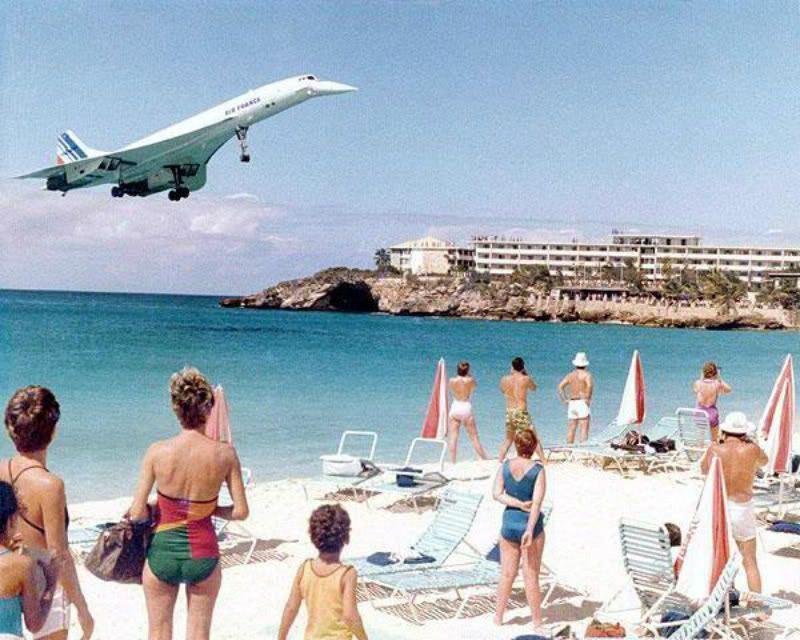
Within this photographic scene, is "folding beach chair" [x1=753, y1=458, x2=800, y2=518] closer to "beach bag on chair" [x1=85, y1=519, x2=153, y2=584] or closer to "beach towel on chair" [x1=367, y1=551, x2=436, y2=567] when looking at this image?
"beach towel on chair" [x1=367, y1=551, x2=436, y2=567]

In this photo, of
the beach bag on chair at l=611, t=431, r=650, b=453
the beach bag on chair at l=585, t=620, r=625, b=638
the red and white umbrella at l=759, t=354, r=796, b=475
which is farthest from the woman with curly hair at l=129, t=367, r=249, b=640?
the beach bag on chair at l=611, t=431, r=650, b=453

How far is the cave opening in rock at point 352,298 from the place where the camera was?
147125 mm

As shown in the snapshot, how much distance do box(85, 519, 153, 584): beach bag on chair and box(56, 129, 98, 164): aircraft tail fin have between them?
36.3 m

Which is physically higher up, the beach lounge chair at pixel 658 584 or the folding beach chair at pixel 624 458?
the beach lounge chair at pixel 658 584

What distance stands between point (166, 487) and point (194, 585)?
1.46 feet

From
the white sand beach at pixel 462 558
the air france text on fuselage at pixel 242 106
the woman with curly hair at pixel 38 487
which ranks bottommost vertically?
the white sand beach at pixel 462 558

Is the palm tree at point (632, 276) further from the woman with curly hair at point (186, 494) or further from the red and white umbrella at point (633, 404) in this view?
the woman with curly hair at point (186, 494)

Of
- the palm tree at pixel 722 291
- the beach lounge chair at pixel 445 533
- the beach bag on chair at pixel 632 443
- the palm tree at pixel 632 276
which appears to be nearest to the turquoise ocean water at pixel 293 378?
the beach bag on chair at pixel 632 443

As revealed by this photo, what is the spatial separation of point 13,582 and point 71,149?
38.0 meters

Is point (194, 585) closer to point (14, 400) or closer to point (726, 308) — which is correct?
point (14, 400)

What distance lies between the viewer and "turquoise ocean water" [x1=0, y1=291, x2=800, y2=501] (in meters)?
18.5

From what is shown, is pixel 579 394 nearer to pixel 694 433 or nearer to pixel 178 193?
pixel 694 433

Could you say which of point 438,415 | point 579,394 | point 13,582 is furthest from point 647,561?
point 579,394

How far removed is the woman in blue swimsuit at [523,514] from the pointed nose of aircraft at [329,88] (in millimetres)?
27080
